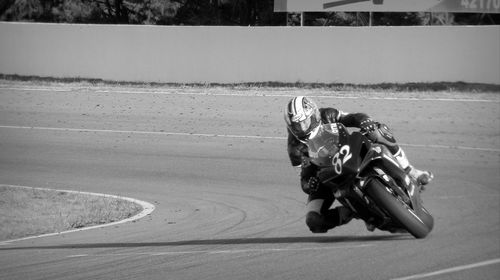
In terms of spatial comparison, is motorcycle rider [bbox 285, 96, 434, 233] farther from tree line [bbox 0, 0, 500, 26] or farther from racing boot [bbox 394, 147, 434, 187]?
tree line [bbox 0, 0, 500, 26]

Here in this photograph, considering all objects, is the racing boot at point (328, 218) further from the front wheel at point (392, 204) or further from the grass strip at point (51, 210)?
the grass strip at point (51, 210)

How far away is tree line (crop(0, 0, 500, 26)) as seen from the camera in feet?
107

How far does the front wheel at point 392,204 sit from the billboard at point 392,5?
17614mm

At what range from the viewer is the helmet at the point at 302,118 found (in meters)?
8.09

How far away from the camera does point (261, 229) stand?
32.8 feet

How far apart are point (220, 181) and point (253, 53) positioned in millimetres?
11292

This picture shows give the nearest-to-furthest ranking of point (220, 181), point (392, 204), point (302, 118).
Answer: point (392, 204), point (302, 118), point (220, 181)

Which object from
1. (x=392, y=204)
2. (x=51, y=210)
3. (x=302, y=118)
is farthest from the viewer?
(x=51, y=210)

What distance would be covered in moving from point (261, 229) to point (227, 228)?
468 millimetres

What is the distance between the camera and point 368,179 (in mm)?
7844

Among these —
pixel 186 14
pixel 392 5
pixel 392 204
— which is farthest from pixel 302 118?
pixel 186 14

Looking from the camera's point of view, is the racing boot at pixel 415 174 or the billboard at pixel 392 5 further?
the billboard at pixel 392 5

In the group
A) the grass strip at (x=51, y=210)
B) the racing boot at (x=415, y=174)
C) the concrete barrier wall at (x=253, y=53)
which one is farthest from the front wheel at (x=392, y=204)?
the concrete barrier wall at (x=253, y=53)

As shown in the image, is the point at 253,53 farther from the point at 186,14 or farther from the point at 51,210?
the point at 51,210
